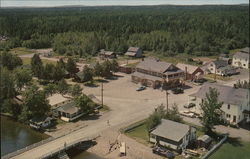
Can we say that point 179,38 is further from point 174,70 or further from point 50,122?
point 50,122

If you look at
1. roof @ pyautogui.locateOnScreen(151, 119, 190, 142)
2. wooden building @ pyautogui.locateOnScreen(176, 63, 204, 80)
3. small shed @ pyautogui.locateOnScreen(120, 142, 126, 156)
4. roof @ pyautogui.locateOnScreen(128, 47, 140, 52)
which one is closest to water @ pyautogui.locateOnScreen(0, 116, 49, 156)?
small shed @ pyautogui.locateOnScreen(120, 142, 126, 156)

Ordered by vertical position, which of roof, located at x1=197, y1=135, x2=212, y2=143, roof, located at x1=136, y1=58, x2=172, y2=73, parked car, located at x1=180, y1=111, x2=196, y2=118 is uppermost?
roof, located at x1=136, y1=58, x2=172, y2=73

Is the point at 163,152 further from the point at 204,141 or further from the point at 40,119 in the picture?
the point at 40,119

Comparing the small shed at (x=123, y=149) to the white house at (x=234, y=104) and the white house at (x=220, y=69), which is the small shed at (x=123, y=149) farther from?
the white house at (x=220, y=69)

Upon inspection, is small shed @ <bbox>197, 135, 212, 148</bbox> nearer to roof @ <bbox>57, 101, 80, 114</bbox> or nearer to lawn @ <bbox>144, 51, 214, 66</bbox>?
roof @ <bbox>57, 101, 80, 114</bbox>

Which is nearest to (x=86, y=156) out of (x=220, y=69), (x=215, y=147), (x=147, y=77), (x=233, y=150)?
(x=215, y=147)

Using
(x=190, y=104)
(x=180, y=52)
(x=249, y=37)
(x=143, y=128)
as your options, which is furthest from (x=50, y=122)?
(x=249, y=37)
